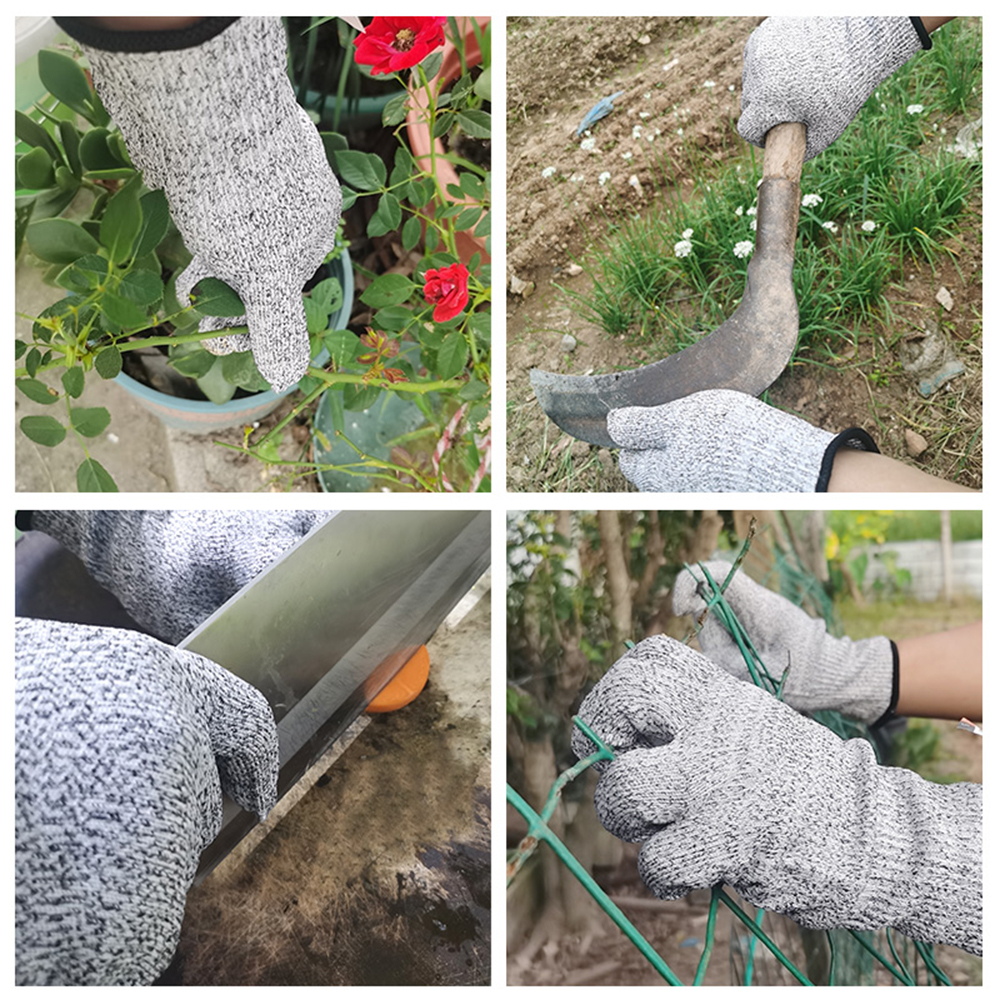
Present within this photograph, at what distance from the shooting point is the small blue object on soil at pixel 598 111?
0.72 m

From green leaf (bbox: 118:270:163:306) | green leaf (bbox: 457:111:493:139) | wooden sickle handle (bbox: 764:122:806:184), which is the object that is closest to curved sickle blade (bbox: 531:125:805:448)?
wooden sickle handle (bbox: 764:122:806:184)

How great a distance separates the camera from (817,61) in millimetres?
674

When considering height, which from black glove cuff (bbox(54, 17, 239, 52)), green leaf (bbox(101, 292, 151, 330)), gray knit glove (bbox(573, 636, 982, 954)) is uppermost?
black glove cuff (bbox(54, 17, 239, 52))

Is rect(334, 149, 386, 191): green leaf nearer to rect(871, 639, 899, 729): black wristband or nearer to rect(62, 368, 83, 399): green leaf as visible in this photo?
rect(62, 368, 83, 399): green leaf

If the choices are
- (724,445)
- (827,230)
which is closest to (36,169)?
(724,445)

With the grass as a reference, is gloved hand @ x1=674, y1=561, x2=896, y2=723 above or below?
below

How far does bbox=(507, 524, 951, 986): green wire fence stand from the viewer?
490 millimetres

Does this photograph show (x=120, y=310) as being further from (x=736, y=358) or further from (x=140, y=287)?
(x=736, y=358)

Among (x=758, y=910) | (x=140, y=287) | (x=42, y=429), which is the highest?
(x=140, y=287)

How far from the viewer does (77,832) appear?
439 mm

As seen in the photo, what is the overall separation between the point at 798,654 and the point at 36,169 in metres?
0.77

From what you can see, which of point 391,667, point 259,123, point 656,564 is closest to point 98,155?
point 259,123

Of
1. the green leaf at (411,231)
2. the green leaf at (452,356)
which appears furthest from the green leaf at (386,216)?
the green leaf at (452,356)

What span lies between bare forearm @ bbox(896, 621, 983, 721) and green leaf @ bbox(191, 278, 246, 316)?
0.71m
